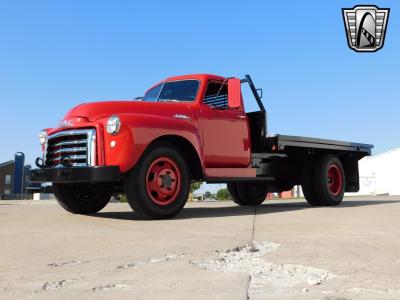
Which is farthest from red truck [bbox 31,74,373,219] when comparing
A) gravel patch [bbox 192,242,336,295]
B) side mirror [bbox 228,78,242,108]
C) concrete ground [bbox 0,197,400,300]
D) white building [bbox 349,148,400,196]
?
white building [bbox 349,148,400,196]

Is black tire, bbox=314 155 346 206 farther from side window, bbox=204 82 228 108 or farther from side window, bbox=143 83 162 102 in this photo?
side window, bbox=143 83 162 102

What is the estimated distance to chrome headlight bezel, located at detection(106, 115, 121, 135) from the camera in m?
5.76

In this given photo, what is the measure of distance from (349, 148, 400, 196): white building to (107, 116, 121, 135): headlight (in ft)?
152

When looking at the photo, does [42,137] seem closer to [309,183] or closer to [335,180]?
[309,183]

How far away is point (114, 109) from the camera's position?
6.40 metres

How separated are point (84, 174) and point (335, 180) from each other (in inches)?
232

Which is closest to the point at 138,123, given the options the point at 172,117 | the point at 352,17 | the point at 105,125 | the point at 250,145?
the point at 105,125

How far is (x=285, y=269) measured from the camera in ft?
9.28

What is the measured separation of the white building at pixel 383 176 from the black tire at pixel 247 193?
4064 centimetres

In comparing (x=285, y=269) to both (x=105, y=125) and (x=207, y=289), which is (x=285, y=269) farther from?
(x=105, y=125)

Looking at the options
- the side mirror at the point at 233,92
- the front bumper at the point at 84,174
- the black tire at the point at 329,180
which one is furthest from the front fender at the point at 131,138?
the black tire at the point at 329,180

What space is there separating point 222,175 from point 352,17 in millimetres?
4910

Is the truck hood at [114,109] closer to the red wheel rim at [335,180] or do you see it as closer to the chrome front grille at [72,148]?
the chrome front grille at [72,148]

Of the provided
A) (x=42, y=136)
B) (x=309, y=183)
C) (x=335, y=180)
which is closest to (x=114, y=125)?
(x=42, y=136)
